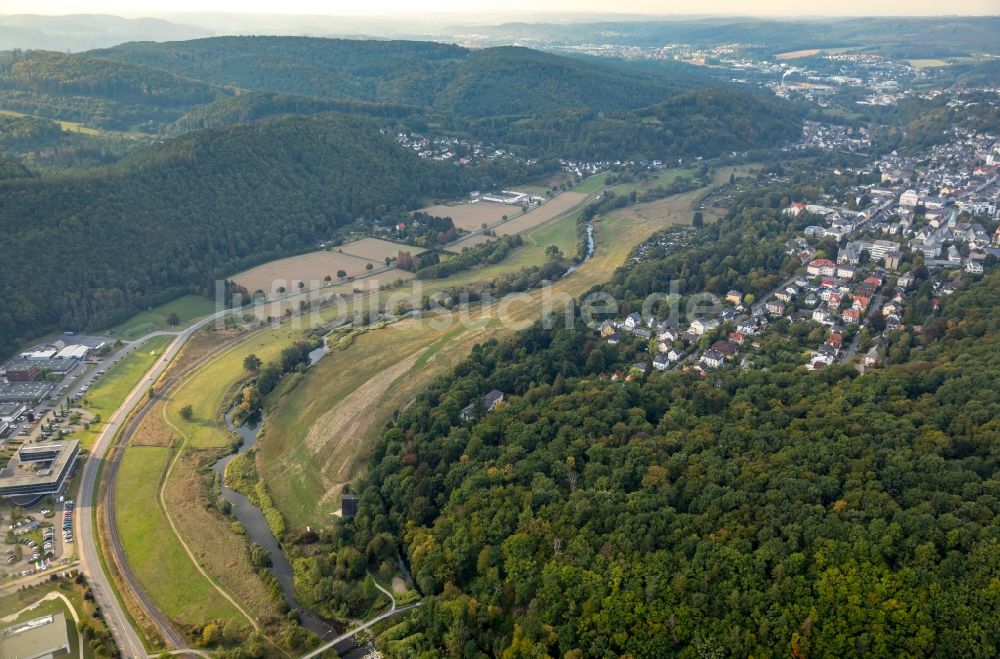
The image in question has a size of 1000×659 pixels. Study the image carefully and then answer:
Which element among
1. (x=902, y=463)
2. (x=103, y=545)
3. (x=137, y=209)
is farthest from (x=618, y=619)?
(x=137, y=209)

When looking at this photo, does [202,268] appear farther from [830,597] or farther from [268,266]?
[830,597]

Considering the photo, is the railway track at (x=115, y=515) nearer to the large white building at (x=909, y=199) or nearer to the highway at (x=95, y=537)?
the highway at (x=95, y=537)

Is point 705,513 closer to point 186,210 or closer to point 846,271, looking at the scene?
point 846,271

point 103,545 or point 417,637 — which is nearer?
point 417,637

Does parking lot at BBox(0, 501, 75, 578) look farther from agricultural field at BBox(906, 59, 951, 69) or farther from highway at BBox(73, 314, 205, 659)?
agricultural field at BBox(906, 59, 951, 69)

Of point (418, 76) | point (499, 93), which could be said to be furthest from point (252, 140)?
point (418, 76)

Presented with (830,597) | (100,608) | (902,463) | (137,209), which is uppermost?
(137,209)

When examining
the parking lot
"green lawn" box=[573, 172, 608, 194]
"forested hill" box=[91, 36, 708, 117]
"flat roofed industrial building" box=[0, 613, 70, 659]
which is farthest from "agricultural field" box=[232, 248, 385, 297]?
"forested hill" box=[91, 36, 708, 117]
